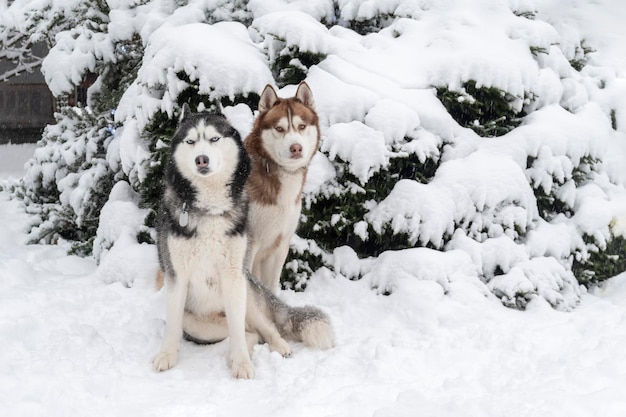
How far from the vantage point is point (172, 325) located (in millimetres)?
3643

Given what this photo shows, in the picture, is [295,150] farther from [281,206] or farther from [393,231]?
[393,231]

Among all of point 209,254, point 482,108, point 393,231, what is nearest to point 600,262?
point 482,108

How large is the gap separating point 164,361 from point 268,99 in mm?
2067

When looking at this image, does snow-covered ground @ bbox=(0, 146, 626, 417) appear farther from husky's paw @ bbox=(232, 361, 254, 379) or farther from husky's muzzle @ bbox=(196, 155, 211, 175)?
husky's muzzle @ bbox=(196, 155, 211, 175)

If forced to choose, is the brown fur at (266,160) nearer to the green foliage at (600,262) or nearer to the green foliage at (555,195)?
the green foliage at (555,195)

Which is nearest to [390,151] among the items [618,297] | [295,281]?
[295,281]

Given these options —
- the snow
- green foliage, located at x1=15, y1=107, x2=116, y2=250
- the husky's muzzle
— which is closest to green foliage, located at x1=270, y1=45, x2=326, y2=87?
the snow

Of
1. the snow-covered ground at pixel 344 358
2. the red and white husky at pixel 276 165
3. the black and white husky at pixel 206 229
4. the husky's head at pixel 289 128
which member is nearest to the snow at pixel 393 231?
the snow-covered ground at pixel 344 358

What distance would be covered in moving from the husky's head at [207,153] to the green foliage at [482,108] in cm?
290

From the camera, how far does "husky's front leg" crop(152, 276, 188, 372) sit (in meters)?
3.56

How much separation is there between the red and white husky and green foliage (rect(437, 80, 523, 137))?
1.97m

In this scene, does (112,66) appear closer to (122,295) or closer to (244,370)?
(122,295)

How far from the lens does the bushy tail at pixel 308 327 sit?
12.8 feet

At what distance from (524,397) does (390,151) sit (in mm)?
2793
